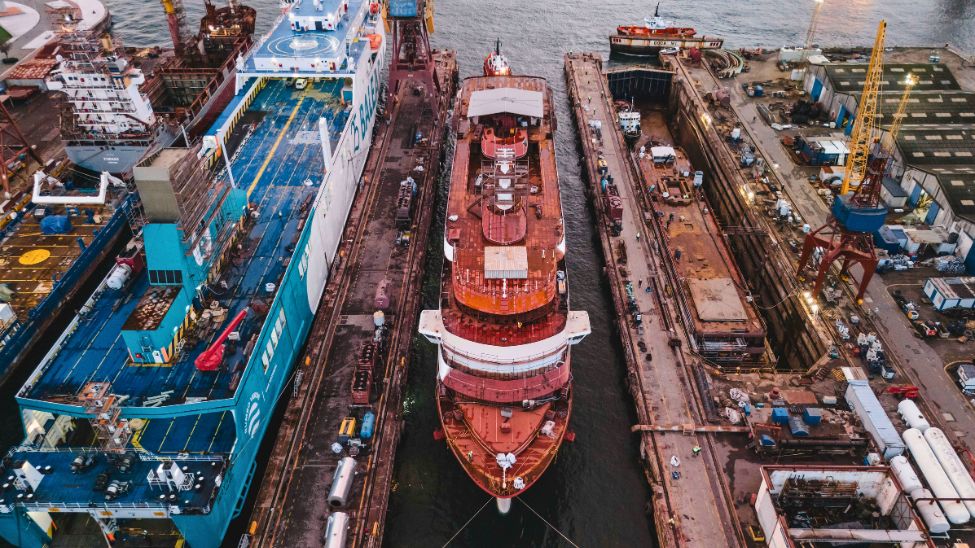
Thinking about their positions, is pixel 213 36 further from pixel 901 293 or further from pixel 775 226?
pixel 901 293

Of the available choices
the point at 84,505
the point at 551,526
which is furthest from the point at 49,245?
the point at 551,526

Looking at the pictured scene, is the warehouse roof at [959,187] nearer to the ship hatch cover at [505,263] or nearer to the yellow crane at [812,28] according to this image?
the ship hatch cover at [505,263]

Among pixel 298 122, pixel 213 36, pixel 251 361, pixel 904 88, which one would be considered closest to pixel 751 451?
pixel 251 361

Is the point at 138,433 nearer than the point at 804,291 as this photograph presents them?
Yes

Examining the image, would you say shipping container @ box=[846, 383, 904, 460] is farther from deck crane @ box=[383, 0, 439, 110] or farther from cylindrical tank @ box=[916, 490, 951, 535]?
deck crane @ box=[383, 0, 439, 110]

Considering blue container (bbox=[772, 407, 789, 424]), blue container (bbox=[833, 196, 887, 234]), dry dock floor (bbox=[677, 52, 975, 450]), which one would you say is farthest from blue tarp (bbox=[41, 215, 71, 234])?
dry dock floor (bbox=[677, 52, 975, 450])

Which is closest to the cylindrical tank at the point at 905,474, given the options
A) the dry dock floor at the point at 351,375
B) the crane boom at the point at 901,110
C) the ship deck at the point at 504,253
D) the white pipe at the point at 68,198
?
the ship deck at the point at 504,253
